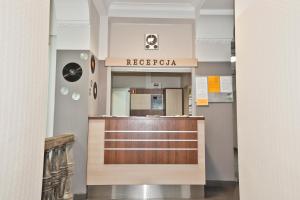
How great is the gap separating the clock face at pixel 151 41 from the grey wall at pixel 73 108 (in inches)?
58.8

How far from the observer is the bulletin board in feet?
15.4

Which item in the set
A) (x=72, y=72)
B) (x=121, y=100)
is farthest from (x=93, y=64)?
(x=121, y=100)

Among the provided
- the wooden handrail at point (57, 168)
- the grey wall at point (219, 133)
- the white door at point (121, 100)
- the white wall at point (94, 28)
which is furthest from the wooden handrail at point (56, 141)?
the white door at point (121, 100)

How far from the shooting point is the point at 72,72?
12.7ft

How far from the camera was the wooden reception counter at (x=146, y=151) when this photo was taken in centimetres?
370

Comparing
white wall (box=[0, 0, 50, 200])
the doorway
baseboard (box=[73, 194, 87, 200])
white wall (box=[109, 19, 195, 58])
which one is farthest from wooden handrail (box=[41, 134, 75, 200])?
the doorway

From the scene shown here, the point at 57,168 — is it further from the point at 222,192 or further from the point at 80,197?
the point at 222,192

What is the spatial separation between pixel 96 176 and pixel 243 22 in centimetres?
309

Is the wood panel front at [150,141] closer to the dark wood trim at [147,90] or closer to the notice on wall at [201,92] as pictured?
the notice on wall at [201,92]

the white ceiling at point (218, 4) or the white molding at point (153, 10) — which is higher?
the white molding at point (153, 10)

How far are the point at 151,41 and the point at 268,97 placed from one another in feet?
12.8

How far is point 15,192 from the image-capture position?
3.08ft

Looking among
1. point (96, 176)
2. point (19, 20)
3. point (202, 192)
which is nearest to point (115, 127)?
point (96, 176)

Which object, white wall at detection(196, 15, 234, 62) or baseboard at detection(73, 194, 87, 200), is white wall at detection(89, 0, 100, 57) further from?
baseboard at detection(73, 194, 87, 200)
